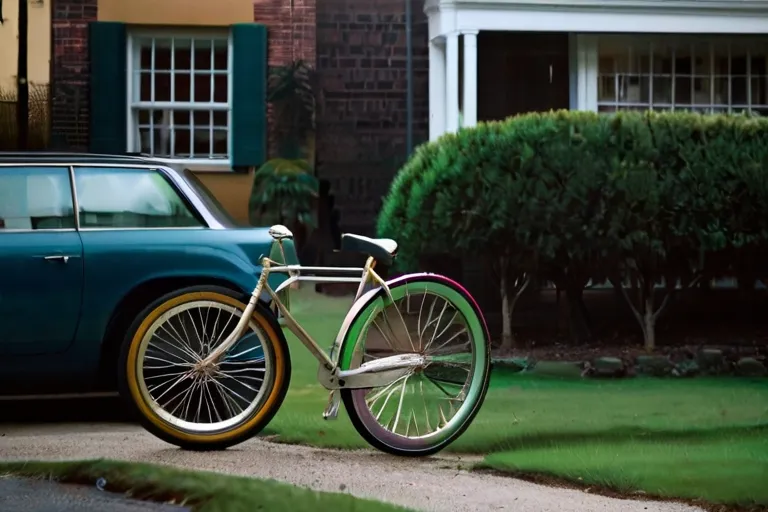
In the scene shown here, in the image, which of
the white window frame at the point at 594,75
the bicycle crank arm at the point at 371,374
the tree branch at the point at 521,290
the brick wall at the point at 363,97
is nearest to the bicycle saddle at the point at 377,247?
the bicycle crank arm at the point at 371,374

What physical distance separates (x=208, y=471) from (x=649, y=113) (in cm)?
578

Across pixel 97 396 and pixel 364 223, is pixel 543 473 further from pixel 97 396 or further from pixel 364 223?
pixel 364 223

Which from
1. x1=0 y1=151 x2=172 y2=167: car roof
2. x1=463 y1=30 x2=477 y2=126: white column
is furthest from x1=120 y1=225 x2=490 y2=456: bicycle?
x1=463 y1=30 x2=477 y2=126: white column

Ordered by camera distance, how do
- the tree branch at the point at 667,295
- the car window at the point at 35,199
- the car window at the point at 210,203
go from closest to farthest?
the car window at the point at 35,199
the car window at the point at 210,203
the tree branch at the point at 667,295

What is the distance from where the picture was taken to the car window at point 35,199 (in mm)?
6105

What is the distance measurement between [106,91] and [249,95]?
141 cm

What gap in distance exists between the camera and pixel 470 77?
1188 centimetres

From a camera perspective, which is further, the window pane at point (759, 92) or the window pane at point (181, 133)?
the window pane at point (759, 92)

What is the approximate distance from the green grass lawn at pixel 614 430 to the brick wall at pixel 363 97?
9.41 ft

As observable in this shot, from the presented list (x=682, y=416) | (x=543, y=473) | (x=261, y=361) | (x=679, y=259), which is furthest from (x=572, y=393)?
(x=261, y=361)

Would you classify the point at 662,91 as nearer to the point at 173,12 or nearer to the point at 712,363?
the point at 712,363

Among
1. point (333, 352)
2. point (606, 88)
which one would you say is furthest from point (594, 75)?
point (333, 352)

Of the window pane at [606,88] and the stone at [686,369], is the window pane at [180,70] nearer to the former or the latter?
the window pane at [606,88]

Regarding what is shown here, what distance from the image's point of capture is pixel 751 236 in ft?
31.4
